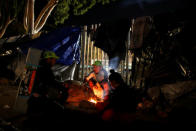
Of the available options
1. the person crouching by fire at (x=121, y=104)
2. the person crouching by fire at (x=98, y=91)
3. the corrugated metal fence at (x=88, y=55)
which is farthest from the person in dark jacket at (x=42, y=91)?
the corrugated metal fence at (x=88, y=55)

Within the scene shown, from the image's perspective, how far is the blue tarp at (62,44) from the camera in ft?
21.4

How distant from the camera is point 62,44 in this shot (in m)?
7.21

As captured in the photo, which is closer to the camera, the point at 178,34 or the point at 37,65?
the point at 37,65

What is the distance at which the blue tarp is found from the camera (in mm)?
6523

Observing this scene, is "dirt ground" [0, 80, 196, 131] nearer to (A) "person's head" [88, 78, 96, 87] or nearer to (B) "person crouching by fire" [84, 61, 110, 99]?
(B) "person crouching by fire" [84, 61, 110, 99]

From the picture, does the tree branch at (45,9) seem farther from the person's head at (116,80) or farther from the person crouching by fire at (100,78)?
the person's head at (116,80)

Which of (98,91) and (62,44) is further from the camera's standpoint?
(62,44)

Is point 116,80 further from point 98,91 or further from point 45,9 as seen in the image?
point 45,9

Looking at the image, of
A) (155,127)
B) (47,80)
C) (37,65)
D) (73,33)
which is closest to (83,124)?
(47,80)

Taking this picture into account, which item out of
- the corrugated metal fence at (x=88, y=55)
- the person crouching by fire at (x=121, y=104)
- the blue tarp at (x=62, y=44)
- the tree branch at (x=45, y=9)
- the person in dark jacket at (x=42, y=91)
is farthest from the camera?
the tree branch at (x=45, y=9)

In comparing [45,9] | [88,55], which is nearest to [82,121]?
[88,55]

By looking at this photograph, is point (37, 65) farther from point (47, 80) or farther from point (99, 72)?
point (99, 72)

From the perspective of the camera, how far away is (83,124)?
427 centimetres

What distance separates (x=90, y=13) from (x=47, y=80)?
4.35 metres
